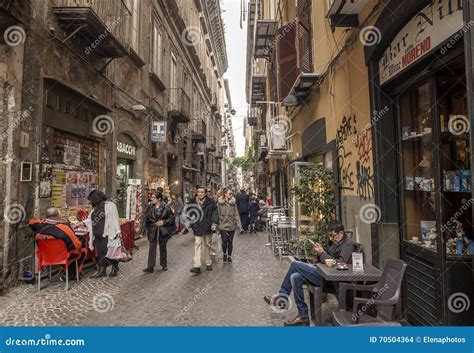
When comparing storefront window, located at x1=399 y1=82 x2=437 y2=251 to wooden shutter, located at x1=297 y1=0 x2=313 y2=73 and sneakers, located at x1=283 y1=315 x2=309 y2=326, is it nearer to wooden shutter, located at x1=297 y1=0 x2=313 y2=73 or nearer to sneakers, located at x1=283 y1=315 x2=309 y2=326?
sneakers, located at x1=283 y1=315 x2=309 y2=326

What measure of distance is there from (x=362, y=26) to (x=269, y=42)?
36.9 feet

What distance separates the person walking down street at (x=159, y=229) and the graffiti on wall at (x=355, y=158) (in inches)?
150

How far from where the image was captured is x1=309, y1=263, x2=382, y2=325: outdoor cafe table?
4.03 metres

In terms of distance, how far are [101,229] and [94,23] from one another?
4.51 m

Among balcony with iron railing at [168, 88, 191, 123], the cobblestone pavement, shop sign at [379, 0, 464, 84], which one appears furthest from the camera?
balcony with iron railing at [168, 88, 191, 123]

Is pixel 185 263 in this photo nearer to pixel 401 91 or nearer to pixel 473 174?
pixel 401 91

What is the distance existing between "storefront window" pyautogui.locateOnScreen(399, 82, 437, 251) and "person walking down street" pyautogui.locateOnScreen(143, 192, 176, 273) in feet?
15.7

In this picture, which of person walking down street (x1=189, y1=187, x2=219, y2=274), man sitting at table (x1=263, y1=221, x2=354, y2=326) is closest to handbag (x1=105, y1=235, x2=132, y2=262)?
person walking down street (x1=189, y1=187, x2=219, y2=274)

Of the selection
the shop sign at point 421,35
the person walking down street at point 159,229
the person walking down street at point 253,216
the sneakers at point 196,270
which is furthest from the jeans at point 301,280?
the person walking down street at point 253,216

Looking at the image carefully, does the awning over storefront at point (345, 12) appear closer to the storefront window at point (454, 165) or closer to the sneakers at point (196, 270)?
the storefront window at point (454, 165)

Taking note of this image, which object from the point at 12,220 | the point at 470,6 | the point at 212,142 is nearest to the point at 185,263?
the point at 12,220

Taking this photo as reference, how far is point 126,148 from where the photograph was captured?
12234 millimetres

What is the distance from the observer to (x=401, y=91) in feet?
16.6

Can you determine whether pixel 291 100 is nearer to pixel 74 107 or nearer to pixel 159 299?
pixel 74 107
